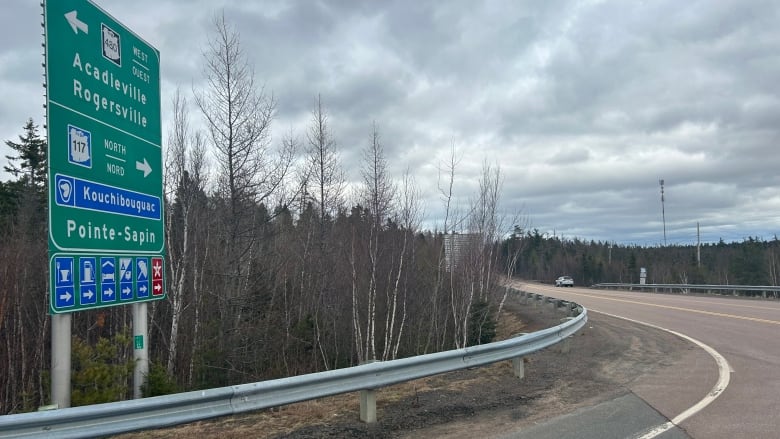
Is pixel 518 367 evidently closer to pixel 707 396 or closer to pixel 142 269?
pixel 707 396

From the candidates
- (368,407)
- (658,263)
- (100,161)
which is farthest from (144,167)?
(658,263)

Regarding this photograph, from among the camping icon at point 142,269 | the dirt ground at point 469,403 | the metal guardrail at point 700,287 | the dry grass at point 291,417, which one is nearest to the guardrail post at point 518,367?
the dirt ground at point 469,403

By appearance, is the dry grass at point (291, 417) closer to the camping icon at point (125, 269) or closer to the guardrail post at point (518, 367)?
the guardrail post at point (518, 367)

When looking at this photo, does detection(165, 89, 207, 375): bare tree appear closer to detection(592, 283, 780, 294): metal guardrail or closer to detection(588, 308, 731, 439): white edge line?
detection(588, 308, 731, 439): white edge line

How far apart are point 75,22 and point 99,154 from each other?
58.8 inches

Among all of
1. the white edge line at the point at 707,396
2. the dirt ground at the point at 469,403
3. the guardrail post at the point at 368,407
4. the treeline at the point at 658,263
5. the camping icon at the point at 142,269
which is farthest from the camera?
the treeline at the point at 658,263

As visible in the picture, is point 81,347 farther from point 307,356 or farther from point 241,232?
point 307,356

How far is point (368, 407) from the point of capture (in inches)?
261

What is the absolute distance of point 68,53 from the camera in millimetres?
6066

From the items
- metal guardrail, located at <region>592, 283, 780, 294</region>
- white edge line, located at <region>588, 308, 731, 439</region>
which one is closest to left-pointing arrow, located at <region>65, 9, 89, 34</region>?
white edge line, located at <region>588, 308, 731, 439</region>

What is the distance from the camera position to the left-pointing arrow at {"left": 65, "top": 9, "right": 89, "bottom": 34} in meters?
6.10

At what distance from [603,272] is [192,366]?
344 feet

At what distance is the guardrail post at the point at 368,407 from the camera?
21.7ft

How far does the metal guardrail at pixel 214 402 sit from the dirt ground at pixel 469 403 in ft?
1.65
